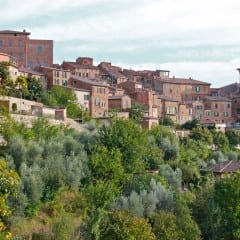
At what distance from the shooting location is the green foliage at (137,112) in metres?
61.5

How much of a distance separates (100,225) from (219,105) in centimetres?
5879

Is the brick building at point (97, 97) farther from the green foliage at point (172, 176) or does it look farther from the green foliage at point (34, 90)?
the green foliage at point (172, 176)

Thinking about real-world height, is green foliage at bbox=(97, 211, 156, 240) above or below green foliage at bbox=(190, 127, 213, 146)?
below

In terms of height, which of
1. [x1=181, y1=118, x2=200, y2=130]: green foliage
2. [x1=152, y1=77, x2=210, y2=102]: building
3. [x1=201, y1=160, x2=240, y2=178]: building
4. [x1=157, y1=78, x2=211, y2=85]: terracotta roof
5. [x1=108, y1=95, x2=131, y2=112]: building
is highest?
[x1=157, y1=78, x2=211, y2=85]: terracotta roof

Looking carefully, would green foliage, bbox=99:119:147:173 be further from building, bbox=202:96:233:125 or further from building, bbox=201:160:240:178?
building, bbox=202:96:233:125

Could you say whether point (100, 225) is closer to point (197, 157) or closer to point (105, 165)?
point (105, 165)

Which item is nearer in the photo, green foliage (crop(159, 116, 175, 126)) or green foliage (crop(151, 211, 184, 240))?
green foliage (crop(151, 211, 184, 240))

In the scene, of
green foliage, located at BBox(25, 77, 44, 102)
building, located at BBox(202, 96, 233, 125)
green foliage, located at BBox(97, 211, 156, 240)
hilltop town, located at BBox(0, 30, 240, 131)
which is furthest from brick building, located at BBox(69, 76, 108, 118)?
green foliage, located at BBox(97, 211, 156, 240)

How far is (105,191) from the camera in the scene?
3162 cm

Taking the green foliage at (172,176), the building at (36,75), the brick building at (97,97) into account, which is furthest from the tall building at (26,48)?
the green foliage at (172,176)

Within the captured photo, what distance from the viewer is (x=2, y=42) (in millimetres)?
73000

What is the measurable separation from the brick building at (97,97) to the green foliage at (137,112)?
9.00ft

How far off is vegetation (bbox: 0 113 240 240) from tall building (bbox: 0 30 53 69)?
108 feet

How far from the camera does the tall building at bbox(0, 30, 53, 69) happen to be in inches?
2874
